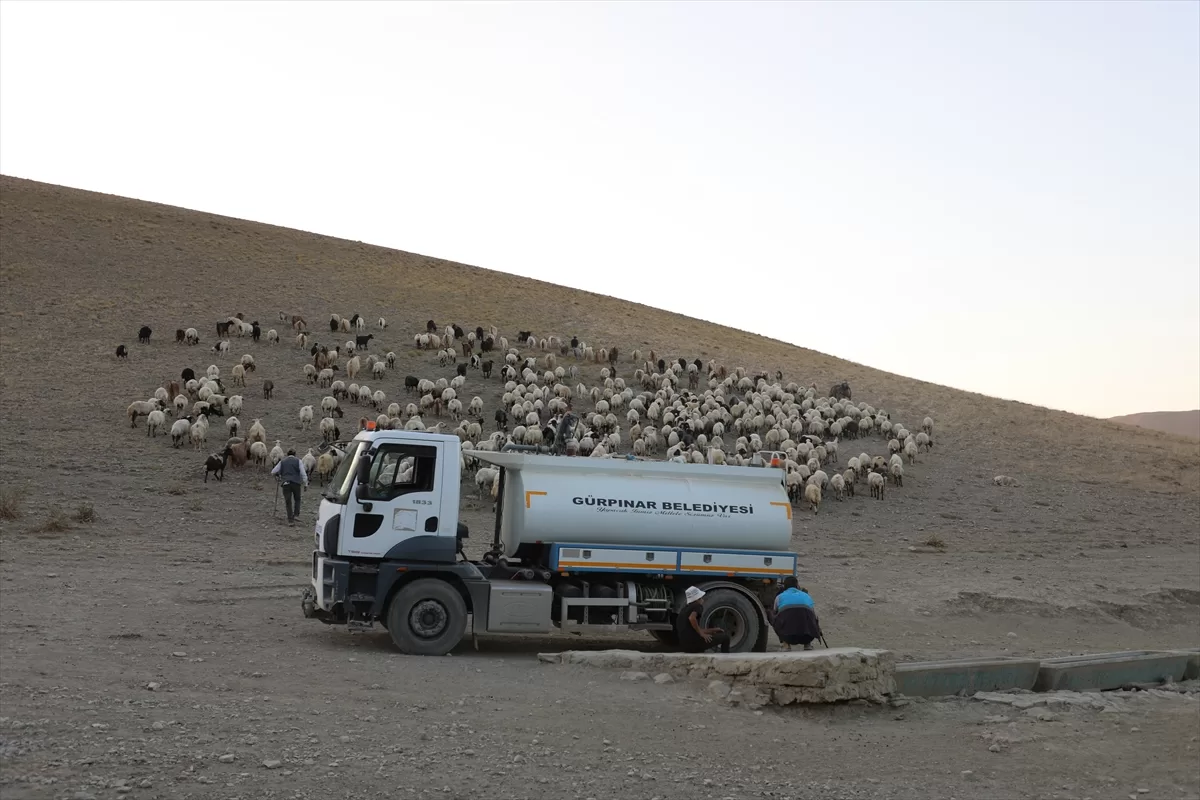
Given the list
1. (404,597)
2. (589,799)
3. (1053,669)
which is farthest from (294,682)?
(1053,669)

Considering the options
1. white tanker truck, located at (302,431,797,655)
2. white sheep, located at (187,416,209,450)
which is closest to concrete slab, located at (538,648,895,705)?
white tanker truck, located at (302,431,797,655)

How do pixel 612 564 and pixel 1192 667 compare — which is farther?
pixel 1192 667

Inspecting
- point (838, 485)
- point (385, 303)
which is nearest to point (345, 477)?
point (838, 485)

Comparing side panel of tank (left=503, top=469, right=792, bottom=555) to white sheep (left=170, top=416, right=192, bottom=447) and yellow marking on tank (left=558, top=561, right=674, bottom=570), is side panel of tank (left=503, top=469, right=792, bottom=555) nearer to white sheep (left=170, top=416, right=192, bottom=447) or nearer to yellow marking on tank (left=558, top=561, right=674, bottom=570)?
yellow marking on tank (left=558, top=561, right=674, bottom=570)

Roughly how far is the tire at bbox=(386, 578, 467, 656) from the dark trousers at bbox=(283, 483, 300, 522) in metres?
10.4

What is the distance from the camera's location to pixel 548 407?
35594 mm

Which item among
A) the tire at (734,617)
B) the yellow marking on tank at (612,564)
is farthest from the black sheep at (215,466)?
the tire at (734,617)

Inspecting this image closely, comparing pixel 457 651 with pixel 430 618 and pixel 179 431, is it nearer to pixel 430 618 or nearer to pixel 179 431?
pixel 430 618

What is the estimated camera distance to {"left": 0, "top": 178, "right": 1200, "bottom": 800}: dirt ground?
29.0 ft

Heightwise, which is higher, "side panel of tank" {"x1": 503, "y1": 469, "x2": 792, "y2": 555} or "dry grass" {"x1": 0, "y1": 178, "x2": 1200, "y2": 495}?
"dry grass" {"x1": 0, "y1": 178, "x2": 1200, "y2": 495}

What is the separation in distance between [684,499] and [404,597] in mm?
3592

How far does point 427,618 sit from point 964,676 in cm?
614

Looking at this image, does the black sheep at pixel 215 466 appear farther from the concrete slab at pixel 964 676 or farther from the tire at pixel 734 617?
the concrete slab at pixel 964 676

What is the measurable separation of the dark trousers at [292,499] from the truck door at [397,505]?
10269 millimetres
